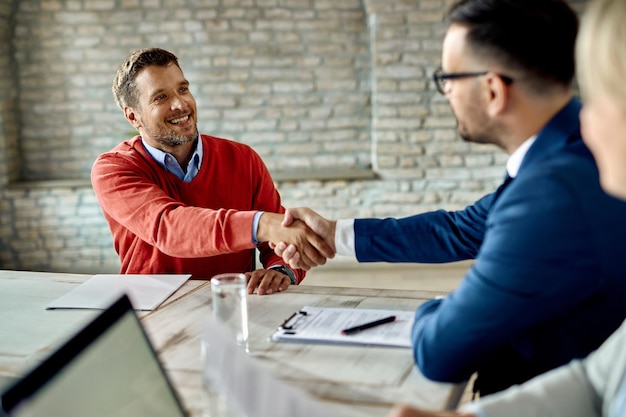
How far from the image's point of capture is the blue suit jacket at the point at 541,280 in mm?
1066

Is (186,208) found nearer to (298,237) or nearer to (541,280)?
(298,237)

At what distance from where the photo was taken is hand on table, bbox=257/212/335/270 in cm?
196

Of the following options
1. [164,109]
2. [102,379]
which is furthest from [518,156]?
[164,109]

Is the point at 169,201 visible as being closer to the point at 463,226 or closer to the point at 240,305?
the point at 240,305

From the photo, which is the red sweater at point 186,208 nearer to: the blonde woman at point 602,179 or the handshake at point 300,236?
the handshake at point 300,236

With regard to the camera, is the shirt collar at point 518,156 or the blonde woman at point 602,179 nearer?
the blonde woman at point 602,179

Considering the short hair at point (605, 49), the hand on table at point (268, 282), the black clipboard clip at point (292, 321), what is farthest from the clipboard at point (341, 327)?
the short hair at point (605, 49)

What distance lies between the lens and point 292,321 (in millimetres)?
1494

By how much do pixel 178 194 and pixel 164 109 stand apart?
32 centimetres

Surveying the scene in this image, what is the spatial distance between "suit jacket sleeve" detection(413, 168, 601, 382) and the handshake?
0.83m

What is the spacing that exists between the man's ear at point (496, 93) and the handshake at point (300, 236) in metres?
0.75

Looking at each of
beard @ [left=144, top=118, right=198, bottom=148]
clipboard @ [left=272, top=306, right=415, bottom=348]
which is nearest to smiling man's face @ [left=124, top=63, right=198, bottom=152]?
beard @ [left=144, top=118, right=198, bottom=148]

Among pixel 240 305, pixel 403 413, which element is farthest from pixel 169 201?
pixel 403 413

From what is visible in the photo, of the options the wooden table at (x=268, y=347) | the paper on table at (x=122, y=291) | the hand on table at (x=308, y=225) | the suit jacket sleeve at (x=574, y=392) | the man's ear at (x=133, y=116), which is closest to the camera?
the suit jacket sleeve at (x=574, y=392)
